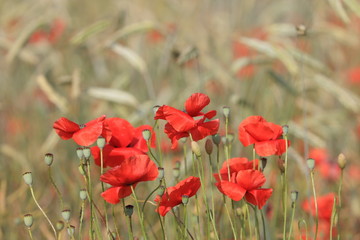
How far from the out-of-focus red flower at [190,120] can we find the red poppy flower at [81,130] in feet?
0.30

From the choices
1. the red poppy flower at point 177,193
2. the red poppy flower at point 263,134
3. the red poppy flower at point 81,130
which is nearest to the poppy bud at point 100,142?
the red poppy flower at point 81,130

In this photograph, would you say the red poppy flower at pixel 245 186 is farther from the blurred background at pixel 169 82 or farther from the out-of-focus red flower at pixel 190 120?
the blurred background at pixel 169 82

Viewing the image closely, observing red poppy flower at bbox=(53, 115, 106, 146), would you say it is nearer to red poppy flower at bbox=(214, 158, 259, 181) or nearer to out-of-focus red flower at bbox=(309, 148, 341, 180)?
red poppy flower at bbox=(214, 158, 259, 181)

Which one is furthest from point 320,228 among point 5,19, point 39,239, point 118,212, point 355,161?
point 5,19

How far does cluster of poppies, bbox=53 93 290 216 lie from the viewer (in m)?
0.87

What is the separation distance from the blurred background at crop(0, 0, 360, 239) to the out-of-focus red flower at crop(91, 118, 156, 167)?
47 cm

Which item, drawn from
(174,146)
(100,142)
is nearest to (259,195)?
(174,146)

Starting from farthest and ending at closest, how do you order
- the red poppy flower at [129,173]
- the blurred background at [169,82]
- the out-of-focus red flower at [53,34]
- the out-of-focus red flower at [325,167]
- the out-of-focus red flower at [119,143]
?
the out-of-focus red flower at [53,34] → the out-of-focus red flower at [325,167] → the blurred background at [169,82] → the out-of-focus red flower at [119,143] → the red poppy flower at [129,173]

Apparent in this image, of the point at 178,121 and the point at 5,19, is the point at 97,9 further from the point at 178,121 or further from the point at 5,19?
the point at 178,121

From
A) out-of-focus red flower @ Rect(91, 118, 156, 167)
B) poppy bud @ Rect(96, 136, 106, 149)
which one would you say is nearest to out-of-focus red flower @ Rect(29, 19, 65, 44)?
out-of-focus red flower @ Rect(91, 118, 156, 167)

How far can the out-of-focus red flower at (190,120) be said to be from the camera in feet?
2.95

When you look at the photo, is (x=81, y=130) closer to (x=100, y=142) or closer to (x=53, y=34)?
(x=100, y=142)

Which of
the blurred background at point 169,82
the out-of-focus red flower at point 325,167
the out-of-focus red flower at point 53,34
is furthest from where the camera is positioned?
the out-of-focus red flower at point 53,34

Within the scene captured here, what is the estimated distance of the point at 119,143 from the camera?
100cm
